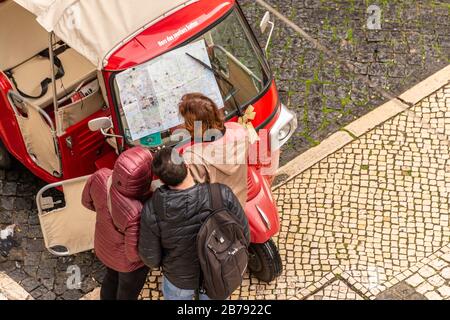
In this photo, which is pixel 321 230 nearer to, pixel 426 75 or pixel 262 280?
pixel 262 280

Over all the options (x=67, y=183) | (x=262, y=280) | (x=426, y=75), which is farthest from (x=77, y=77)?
(x=426, y=75)

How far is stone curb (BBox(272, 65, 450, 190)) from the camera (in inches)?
299

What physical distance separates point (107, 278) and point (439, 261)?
2.82 metres

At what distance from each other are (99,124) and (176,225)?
1369mm

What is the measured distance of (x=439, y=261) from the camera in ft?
21.9

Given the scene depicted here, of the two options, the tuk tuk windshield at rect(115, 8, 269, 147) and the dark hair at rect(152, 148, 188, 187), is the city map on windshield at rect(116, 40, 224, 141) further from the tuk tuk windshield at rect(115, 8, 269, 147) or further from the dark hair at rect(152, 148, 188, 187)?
the dark hair at rect(152, 148, 188, 187)

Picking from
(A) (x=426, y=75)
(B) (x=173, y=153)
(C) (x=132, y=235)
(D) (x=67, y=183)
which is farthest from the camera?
(A) (x=426, y=75)

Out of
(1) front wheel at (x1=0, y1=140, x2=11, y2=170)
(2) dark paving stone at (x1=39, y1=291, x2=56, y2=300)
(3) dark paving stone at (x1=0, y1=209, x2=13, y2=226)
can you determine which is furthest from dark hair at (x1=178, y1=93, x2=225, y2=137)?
(1) front wheel at (x1=0, y1=140, x2=11, y2=170)

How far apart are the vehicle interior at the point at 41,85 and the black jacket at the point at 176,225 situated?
177 centimetres

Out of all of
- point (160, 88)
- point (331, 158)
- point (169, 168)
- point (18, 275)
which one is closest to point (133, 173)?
point (169, 168)

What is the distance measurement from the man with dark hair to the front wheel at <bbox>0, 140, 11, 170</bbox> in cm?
284

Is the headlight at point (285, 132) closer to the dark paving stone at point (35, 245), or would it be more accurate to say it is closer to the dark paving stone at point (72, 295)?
the dark paving stone at point (72, 295)

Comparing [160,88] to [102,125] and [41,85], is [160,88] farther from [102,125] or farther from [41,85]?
[41,85]

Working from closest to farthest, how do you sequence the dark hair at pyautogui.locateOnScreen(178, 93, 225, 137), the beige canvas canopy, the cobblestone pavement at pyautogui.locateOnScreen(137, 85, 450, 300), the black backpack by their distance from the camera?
1. the black backpack
2. the dark hair at pyautogui.locateOnScreen(178, 93, 225, 137)
3. the beige canvas canopy
4. the cobblestone pavement at pyautogui.locateOnScreen(137, 85, 450, 300)
